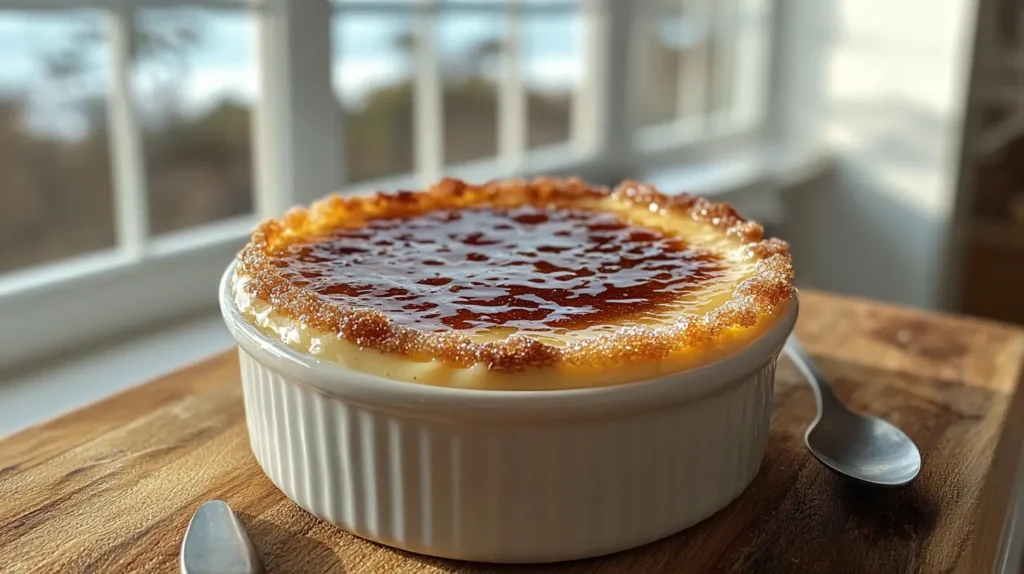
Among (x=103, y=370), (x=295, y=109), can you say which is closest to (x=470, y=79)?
(x=295, y=109)

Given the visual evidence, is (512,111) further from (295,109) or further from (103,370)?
(103,370)

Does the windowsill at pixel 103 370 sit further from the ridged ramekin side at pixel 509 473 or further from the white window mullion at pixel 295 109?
the ridged ramekin side at pixel 509 473

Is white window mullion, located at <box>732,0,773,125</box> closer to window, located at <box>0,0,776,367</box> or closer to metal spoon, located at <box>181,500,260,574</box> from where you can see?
window, located at <box>0,0,776,367</box>

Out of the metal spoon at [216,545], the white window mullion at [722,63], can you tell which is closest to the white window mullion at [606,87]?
the white window mullion at [722,63]

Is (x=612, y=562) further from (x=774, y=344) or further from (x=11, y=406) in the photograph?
(x=11, y=406)

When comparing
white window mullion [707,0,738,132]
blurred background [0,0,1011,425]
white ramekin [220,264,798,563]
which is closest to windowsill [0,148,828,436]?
blurred background [0,0,1011,425]

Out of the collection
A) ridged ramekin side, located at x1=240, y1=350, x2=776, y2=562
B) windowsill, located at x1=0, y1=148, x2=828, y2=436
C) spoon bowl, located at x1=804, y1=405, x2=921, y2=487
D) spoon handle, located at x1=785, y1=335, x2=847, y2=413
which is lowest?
windowsill, located at x1=0, y1=148, x2=828, y2=436

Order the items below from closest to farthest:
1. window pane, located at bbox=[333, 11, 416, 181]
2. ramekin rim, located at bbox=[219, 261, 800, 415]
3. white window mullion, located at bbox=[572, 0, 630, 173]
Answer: ramekin rim, located at bbox=[219, 261, 800, 415] < window pane, located at bbox=[333, 11, 416, 181] < white window mullion, located at bbox=[572, 0, 630, 173]
